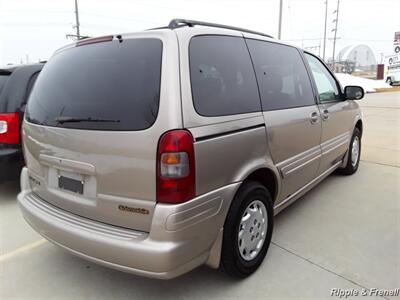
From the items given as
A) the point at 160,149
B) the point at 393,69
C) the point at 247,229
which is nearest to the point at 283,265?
the point at 247,229

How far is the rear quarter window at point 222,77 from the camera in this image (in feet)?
6.98

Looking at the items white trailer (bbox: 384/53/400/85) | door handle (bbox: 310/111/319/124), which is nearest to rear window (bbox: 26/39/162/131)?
door handle (bbox: 310/111/319/124)

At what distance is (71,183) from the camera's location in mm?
2264

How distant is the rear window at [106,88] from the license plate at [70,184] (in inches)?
14.0

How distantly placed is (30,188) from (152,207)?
135 centimetres

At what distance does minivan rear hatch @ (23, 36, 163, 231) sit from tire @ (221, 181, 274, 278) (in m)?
0.65

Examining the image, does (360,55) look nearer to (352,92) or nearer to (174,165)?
(352,92)

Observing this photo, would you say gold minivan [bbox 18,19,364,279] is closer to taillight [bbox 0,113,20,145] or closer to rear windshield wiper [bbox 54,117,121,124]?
rear windshield wiper [bbox 54,117,121,124]

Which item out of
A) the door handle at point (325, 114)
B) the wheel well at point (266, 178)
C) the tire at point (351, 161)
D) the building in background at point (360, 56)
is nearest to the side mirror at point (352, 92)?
the tire at point (351, 161)

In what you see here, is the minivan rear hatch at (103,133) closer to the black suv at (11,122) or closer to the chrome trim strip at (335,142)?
the black suv at (11,122)

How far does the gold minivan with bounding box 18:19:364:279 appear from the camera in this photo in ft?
6.36

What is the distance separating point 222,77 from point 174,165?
0.79 meters

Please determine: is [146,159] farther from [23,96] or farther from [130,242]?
[23,96]

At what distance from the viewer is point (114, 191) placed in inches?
80.7
